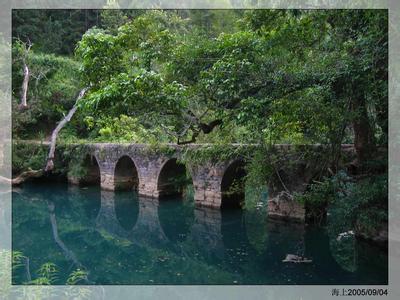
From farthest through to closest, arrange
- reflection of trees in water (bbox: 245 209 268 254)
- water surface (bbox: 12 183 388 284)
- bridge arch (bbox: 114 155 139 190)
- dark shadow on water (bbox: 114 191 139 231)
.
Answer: bridge arch (bbox: 114 155 139 190) → dark shadow on water (bbox: 114 191 139 231) → reflection of trees in water (bbox: 245 209 268 254) → water surface (bbox: 12 183 388 284)

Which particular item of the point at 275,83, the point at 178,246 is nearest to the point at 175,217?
the point at 178,246

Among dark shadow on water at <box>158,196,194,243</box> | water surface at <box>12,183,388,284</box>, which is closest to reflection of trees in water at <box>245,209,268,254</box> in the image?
water surface at <box>12,183,388,284</box>

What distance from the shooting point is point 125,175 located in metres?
18.0

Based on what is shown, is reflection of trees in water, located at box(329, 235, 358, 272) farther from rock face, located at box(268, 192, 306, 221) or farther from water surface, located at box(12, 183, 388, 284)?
rock face, located at box(268, 192, 306, 221)

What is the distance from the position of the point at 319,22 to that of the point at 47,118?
21132 millimetres

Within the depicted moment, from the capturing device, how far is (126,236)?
36.9 ft

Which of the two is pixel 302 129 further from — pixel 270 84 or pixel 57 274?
pixel 57 274

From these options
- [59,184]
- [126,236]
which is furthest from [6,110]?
[126,236]

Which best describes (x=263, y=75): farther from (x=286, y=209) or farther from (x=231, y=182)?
(x=231, y=182)

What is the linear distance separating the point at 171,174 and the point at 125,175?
10.2 feet

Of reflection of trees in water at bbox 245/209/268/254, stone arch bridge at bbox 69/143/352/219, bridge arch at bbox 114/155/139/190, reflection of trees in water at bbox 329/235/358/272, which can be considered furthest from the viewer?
bridge arch at bbox 114/155/139/190

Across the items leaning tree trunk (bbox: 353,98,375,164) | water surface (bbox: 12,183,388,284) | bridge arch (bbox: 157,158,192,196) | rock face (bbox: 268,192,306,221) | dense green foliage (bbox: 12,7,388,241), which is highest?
dense green foliage (bbox: 12,7,388,241)

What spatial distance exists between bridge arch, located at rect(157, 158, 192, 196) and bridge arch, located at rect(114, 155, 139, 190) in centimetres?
258

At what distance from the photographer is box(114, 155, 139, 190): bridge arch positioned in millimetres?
17672
